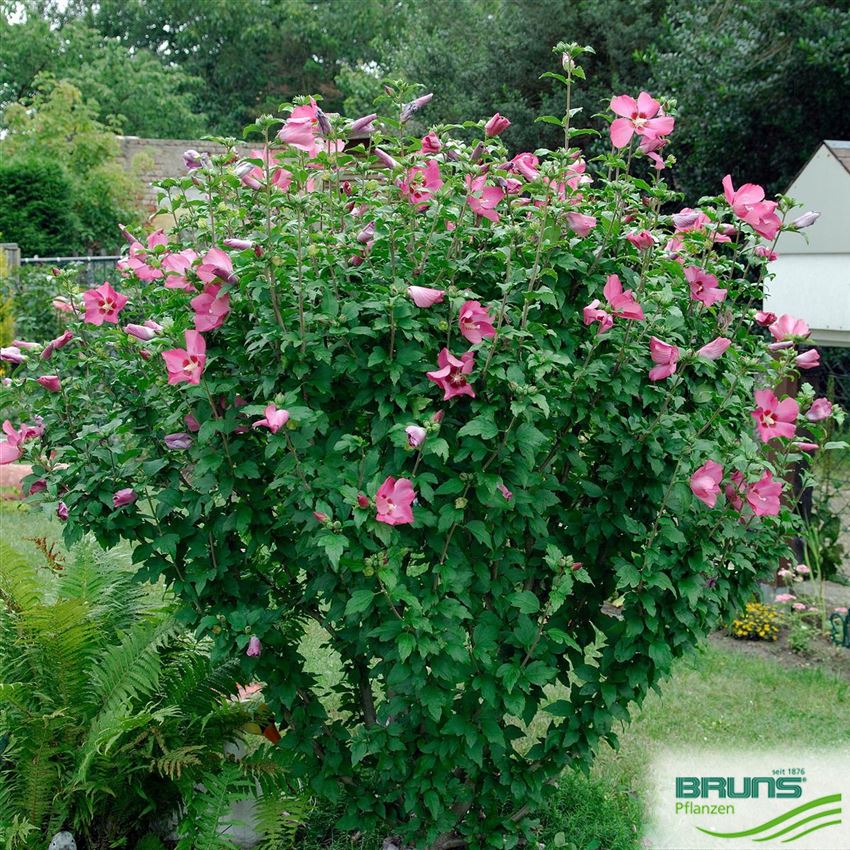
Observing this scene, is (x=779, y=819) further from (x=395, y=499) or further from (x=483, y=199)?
(x=483, y=199)

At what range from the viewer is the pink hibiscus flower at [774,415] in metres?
2.58

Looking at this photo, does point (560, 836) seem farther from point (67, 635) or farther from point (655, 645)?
point (67, 635)

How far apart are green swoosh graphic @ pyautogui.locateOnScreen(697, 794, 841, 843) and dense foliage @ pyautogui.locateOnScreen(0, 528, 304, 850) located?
1390mm

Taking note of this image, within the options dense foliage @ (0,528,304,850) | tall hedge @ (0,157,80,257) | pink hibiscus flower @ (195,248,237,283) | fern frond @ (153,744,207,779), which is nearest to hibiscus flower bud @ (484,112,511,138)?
pink hibiscus flower @ (195,248,237,283)

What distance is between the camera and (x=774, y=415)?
2.60m

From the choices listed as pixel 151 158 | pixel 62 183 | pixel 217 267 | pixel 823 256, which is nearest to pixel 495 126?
pixel 217 267

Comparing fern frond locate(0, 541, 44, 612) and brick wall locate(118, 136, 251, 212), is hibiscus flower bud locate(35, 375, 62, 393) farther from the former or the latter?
brick wall locate(118, 136, 251, 212)

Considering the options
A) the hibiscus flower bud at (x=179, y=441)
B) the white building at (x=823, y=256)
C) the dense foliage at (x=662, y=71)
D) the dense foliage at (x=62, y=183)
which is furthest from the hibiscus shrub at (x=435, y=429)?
the dense foliage at (x=62, y=183)

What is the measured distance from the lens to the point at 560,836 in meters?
3.07

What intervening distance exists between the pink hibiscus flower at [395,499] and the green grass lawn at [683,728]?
679 millimetres

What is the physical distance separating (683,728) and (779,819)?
726 mm

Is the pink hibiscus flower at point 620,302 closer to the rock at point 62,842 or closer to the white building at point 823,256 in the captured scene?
the rock at point 62,842

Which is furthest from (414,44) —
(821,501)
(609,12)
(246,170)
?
(246,170)

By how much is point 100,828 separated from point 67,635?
595mm
